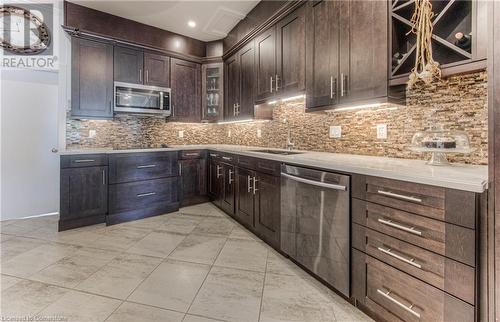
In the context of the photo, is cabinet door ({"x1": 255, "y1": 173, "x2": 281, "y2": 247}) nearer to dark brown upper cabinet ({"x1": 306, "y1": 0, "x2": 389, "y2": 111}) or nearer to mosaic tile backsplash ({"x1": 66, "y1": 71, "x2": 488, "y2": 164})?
mosaic tile backsplash ({"x1": 66, "y1": 71, "x2": 488, "y2": 164})

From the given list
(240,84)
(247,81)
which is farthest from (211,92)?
(247,81)

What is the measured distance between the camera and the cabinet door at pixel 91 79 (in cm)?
327

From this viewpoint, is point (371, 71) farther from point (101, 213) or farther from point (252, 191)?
point (101, 213)

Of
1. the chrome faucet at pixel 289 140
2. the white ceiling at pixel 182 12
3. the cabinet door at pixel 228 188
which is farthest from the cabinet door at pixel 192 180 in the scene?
the white ceiling at pixel 182 12

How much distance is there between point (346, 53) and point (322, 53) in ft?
0.90

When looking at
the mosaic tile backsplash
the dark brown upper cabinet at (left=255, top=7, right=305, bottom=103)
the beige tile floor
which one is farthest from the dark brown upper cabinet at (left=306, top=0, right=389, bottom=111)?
the beige tile floor

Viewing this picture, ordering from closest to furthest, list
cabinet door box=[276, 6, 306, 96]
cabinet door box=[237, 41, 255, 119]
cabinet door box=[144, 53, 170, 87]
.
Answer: cabinet door box=[276, 6, 306, 96]
cabinet door box=[237, 41, 255, 119]
cabinet door box=[144, 53, 170, 87]

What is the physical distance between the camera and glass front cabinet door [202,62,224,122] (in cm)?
437

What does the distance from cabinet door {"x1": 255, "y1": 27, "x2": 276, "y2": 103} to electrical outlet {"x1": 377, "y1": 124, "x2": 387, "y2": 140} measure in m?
1.28

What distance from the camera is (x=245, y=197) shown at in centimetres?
293

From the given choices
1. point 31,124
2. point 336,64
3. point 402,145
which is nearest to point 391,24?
point 336,64

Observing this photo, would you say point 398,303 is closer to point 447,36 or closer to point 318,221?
point 318,221

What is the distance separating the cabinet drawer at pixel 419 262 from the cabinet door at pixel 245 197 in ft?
4.59

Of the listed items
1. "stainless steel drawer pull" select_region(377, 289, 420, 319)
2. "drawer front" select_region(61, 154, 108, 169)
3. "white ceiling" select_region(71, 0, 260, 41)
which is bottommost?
"stainless steel drawer pull" select_region(377, 289, 420, 319)
